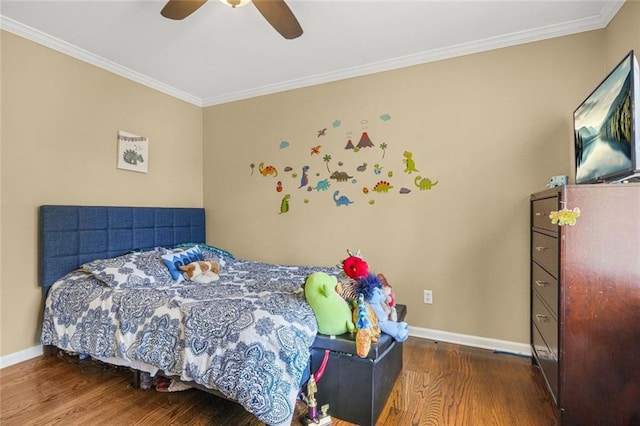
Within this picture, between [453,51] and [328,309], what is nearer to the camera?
[328,309]

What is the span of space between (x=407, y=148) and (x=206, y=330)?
2239 millimetres

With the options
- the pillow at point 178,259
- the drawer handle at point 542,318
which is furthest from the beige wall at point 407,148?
the pillow at point 178,259

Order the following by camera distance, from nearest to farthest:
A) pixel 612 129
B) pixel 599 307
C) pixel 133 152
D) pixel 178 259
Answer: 1. pixel 599 307
2. pixel 612 129
3. pixel 178 259
4. pixel 133 152

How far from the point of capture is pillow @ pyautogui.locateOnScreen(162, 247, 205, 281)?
262 cm

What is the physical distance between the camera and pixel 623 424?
1.50 m

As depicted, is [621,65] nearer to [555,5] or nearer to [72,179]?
[555,5]

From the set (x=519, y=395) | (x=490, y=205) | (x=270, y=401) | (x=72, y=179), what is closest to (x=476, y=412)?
(x=519, y=395)

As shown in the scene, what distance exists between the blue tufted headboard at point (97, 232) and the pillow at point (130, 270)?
157 millimetres

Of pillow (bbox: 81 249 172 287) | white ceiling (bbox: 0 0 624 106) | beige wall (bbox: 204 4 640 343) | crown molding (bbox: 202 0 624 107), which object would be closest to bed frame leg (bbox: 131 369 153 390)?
pillow (bbox: 81 249 172 287)

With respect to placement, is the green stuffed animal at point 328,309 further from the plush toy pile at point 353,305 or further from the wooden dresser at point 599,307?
the wooden dresser at point 599,307

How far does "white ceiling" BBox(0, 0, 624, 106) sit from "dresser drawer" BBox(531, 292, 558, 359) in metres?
2.01

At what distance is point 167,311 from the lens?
1.92 metres

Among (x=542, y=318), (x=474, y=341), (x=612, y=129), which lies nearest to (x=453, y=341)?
(x=474, y=341)

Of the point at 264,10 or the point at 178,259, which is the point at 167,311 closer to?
the point at 178,259
